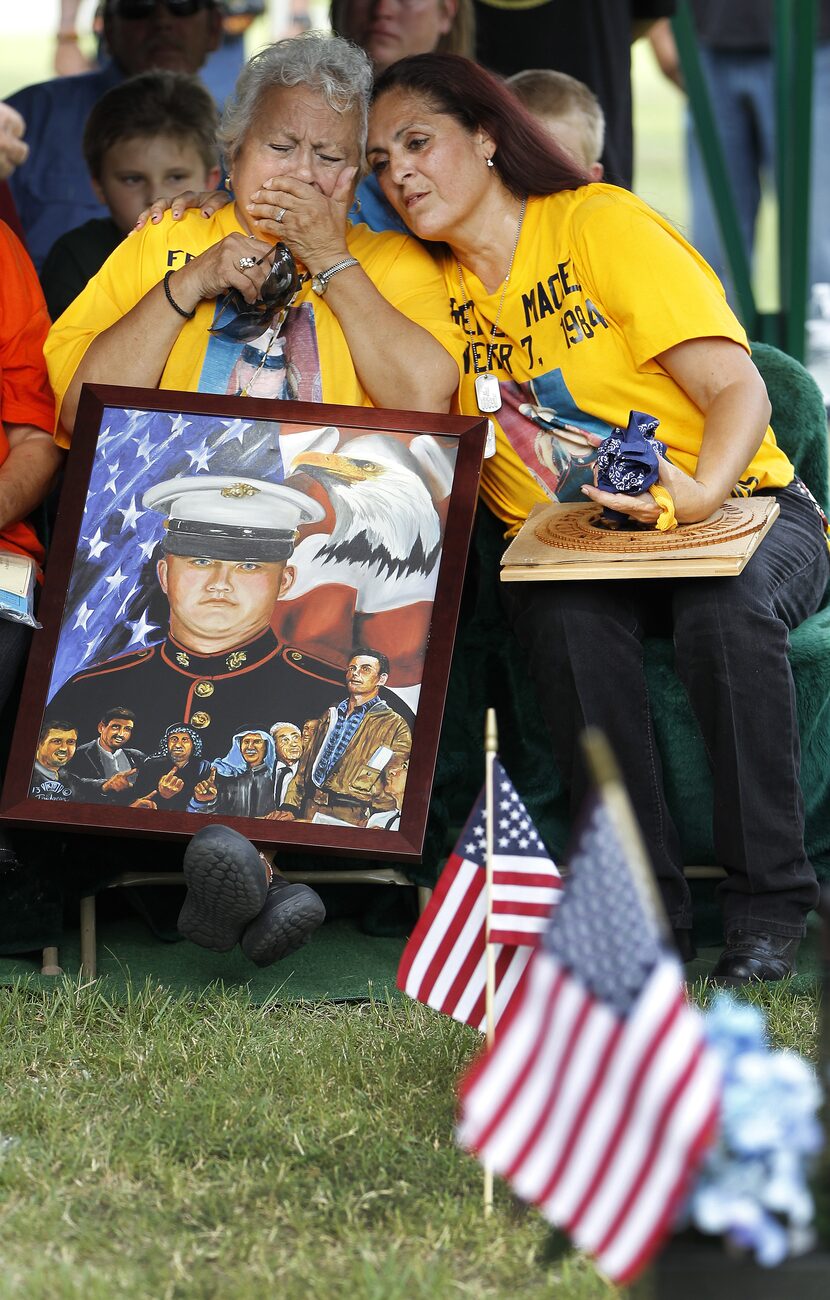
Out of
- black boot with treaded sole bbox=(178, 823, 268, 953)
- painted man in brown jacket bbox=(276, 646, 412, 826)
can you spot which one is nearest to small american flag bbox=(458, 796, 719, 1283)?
black boot with treaded sole bbox=(178, 823, 268, 953)

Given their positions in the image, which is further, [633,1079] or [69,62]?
[69,62]

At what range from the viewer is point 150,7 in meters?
5.54

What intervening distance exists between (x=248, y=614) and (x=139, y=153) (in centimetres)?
187

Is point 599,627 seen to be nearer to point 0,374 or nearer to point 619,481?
point 619,481

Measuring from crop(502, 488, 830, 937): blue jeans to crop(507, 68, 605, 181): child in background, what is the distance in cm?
144

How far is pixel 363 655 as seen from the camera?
10.3 ft

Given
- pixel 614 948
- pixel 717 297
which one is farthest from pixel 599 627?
pixel 614 948

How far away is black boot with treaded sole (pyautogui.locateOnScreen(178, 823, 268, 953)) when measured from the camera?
2.87 m

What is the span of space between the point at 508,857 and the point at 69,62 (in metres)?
5.70

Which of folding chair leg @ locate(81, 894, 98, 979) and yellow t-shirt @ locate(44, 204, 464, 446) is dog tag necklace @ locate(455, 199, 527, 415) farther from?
folding chair leg @ locate(81, 894, 98, 979)

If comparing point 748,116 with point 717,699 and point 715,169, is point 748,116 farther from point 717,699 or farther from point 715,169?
point 717,699

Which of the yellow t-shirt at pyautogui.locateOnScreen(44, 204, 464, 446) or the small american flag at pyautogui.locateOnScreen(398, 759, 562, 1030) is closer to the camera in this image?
the small american flag at pyautogui.locateOnScreen(398, 759, 562, 1030)

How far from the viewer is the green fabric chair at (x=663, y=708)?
3387mm

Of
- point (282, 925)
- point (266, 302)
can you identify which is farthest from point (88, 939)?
point (266, 302)
